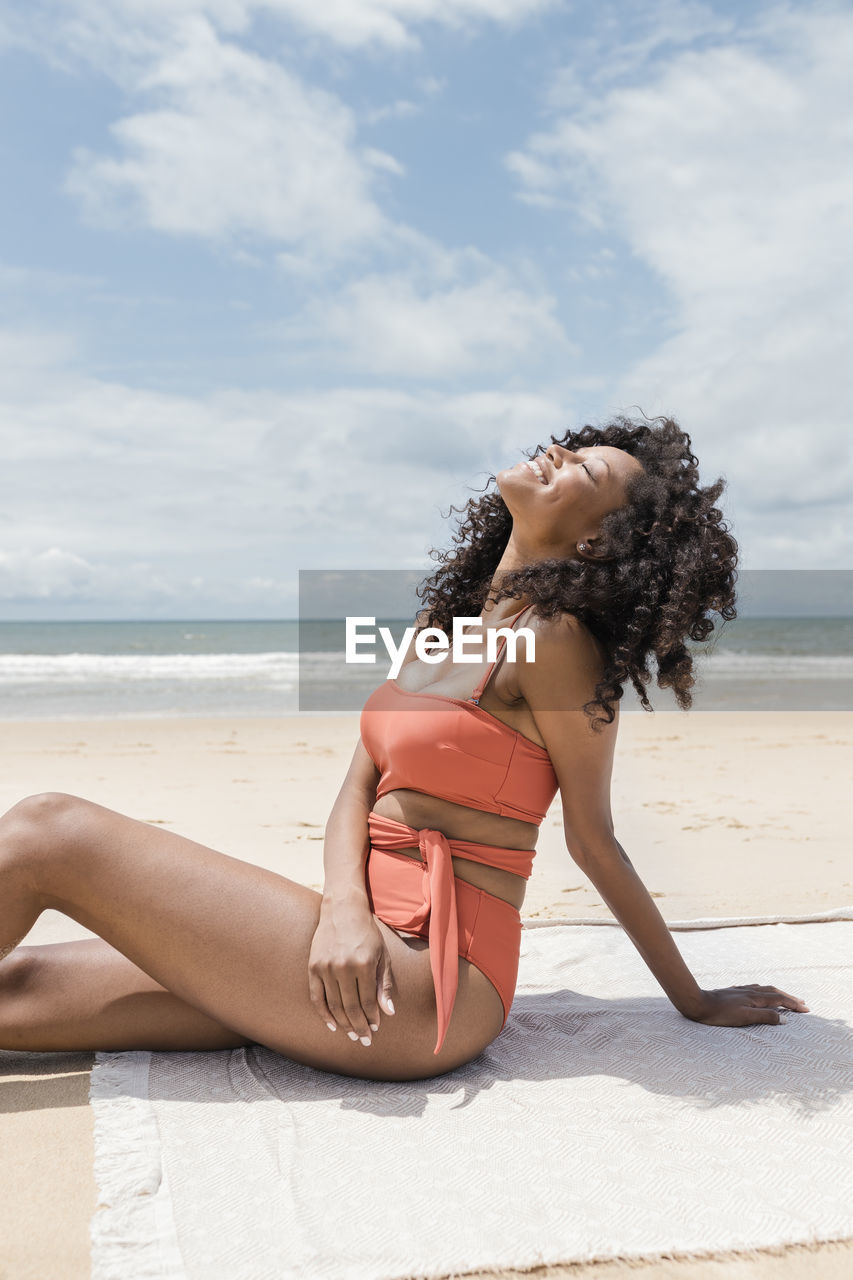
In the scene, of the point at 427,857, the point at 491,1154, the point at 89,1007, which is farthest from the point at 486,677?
the point at 89,1007

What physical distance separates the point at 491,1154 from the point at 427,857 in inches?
25.4

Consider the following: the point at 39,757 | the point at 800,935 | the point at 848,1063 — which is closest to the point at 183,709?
the point at 39,757

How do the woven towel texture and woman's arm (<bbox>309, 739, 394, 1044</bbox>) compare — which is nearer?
the woven towel texture

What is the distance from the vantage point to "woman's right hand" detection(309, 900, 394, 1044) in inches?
85.0

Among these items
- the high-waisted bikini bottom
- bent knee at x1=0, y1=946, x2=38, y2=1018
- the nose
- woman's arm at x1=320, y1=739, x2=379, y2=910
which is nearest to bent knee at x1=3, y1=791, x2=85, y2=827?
bent knee at x1=0, y1=946, x2=38, y2=1018

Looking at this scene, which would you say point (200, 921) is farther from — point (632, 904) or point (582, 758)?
point (632, 904)

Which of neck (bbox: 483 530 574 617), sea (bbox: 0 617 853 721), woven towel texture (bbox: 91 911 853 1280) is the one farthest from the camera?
sea (bbox: 0 617 853 721)

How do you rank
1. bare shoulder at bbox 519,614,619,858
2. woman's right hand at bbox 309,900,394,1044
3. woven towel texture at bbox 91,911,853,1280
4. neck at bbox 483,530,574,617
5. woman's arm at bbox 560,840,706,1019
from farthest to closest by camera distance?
neck at bbox 483,530,574,617 < woman's arm at bbox 560,840,706,1019 < bare shoulder at bbox 519,614,619,858 < woman's right hand at bbox 309,900,394,1044 < woven towel texture at bbox 91,911,853,1280

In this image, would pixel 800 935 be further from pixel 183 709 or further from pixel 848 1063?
pixel 183 709

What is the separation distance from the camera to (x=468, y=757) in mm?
2379

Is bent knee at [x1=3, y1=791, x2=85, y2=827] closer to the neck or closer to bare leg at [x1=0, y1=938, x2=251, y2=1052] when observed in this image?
bare leg at [x1=0, y1=938, x2=251, y2=1052]

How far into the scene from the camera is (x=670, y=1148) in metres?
2.14

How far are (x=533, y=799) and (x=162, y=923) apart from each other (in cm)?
92

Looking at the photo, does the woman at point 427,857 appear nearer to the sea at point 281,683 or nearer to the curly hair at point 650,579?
the curly hair at point 650,579
